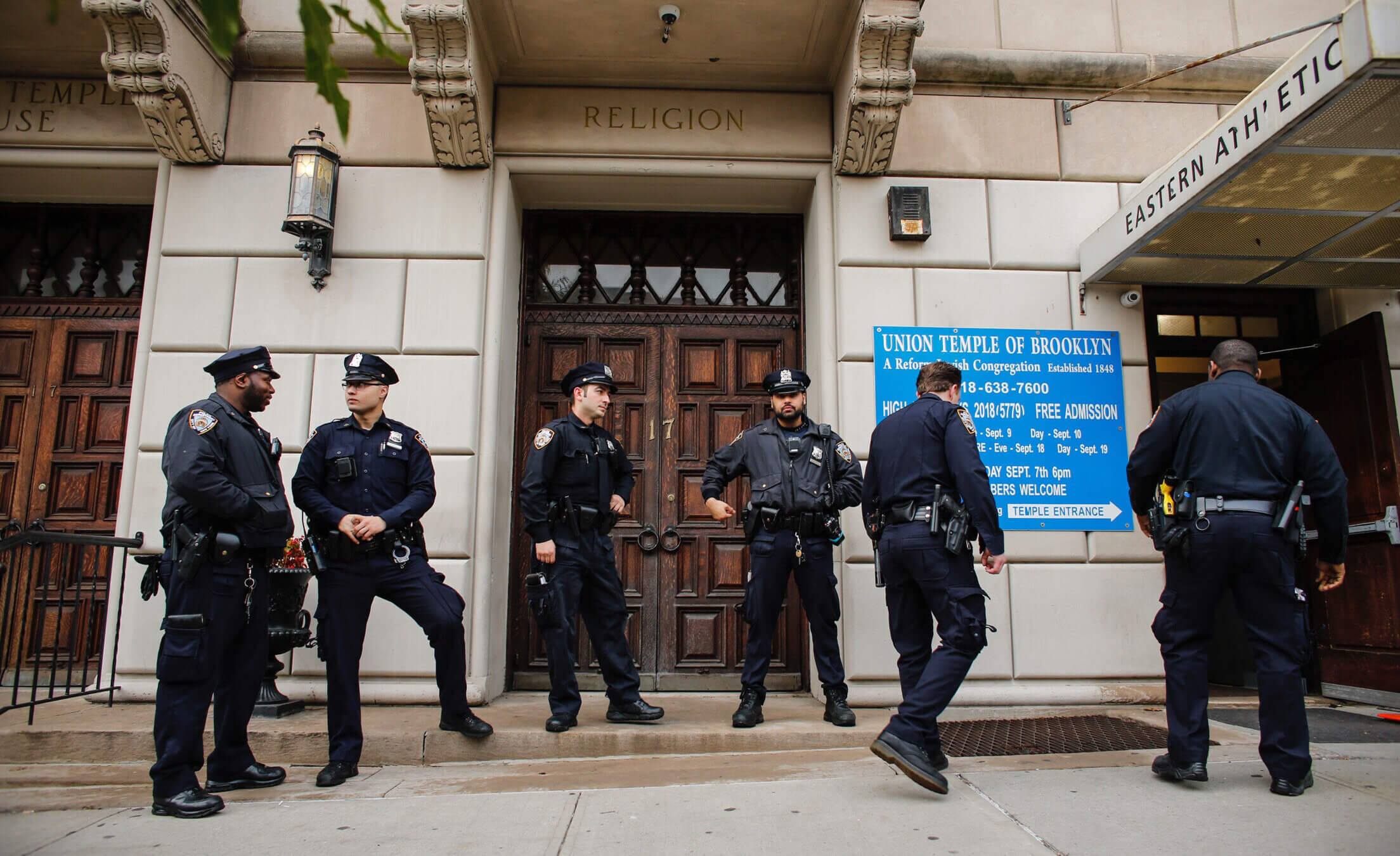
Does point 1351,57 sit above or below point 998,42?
below

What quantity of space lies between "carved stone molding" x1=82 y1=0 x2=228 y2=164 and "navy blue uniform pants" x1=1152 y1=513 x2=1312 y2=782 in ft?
21.4

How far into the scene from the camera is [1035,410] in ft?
19.6

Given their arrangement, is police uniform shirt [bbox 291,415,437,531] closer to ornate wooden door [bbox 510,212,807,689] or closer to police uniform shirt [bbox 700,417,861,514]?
police uniform shirt [bbox 700,417,861,514]

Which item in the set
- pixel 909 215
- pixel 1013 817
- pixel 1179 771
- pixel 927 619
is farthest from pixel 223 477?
pixel 909 215

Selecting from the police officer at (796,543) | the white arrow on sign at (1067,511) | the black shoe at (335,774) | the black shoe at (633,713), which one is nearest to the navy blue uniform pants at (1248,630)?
the police officer at (796,543)

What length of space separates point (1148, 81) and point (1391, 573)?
3680 millimetres

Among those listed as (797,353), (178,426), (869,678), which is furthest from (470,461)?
(869,678)

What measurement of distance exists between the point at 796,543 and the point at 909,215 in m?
2.66

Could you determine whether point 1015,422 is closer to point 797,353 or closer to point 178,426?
point 797,353

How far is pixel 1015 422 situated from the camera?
5961mm

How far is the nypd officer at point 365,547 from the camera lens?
4117mm

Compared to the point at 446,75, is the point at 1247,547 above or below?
below

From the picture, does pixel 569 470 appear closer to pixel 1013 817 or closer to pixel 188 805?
pixel 188 805

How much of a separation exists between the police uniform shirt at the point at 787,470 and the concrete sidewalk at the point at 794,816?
1453 millimetres
